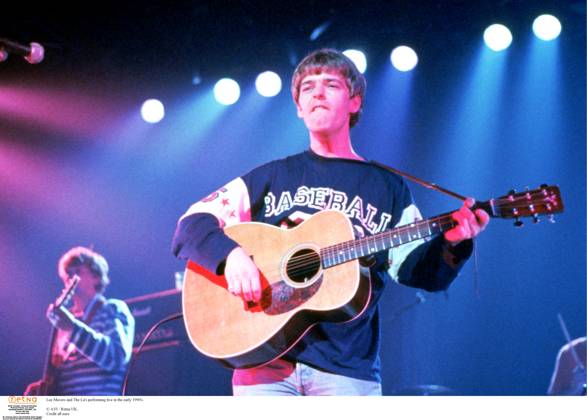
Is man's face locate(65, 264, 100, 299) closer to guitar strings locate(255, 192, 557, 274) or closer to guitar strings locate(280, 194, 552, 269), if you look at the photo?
guitar strings locate(255, 192, 557, 274)

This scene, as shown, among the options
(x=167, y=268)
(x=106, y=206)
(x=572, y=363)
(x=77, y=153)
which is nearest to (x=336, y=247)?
(x=572, y=363)

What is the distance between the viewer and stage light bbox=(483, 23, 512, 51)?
3.06 m

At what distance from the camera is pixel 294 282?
2174mm

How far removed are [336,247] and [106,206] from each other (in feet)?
5.24

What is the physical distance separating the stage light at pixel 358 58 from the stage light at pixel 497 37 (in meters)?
0.54

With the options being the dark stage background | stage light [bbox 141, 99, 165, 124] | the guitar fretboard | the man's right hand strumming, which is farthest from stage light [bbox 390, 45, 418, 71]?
the man's right hand strumming

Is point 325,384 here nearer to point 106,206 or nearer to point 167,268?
point 167,268

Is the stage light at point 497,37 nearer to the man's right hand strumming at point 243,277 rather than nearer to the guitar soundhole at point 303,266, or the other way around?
the guitar soundhole at point 303,266

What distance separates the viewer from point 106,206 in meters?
3.37

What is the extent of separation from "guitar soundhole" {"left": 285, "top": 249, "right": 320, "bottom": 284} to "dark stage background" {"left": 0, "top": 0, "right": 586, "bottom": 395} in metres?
0.87

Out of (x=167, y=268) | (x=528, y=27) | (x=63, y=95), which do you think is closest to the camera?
(x=528, y=27)

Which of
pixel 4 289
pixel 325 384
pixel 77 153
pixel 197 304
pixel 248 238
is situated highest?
pixel 77 153

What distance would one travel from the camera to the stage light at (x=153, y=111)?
341 cm

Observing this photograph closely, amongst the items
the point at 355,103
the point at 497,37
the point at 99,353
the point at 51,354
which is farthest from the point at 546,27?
the point at 51,354
